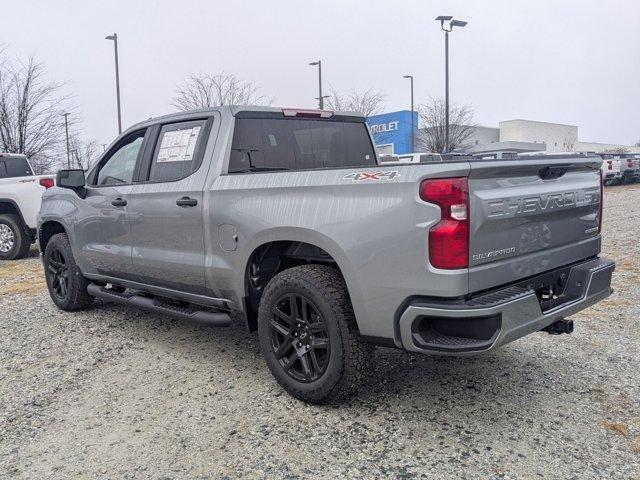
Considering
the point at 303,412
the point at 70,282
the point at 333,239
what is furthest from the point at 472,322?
the point at 70,282

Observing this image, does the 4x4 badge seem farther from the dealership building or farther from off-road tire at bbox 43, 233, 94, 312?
the dealership building

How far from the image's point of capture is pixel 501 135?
189ft

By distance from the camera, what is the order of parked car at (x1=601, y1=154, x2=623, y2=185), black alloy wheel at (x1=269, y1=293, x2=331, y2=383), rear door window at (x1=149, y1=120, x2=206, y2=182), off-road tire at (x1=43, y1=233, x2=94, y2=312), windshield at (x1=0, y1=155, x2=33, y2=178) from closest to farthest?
black alloy wheel at (x1=269, y1=293, x2=331, y2=383) → rear door window at (x1=149, y1=120, x2=206, y2=182) → off-road tire at (x1=43, y1=233, x2=94, y2=312) → windshield at (x1=0, y1=155, x2=33, y2=178) → parked car at (x1=601, y1=154, x2=623, y2=185)

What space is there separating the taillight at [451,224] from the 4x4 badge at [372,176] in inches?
9.5

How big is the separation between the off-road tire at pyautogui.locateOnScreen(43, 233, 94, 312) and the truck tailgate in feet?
13.8

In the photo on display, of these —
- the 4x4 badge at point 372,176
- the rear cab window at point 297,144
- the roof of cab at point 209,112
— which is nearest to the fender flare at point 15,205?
the roof of cab at point 209,112

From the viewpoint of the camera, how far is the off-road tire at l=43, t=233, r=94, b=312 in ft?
18.6

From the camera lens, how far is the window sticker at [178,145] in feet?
14.3

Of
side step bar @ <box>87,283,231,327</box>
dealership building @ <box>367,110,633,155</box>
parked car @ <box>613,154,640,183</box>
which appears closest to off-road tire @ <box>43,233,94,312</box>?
side step bar @ <box>87,283,231,327</box>

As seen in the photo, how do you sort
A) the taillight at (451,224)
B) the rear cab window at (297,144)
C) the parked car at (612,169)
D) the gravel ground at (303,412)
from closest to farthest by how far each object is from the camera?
the taillight at (451,224), the gravel ground at (303,412), the rear cab window at (297,144), the parked car at (612,169)

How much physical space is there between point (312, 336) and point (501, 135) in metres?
58.2

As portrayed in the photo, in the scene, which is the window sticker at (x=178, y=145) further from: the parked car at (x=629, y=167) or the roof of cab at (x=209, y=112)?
the parked car at (x=629, y=167)

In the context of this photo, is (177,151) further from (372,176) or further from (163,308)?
(372,176)

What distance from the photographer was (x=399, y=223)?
2.94 meters
